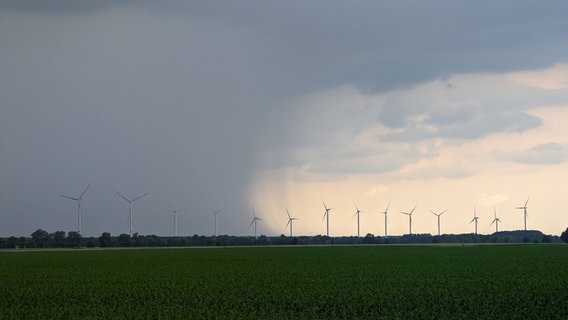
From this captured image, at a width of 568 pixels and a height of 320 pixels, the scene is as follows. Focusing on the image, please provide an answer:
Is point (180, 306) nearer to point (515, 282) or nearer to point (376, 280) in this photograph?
point (376, 280)

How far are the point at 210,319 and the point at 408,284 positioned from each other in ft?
71.2

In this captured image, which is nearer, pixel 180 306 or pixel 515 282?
pixel 180 306

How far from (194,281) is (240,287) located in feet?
22.3

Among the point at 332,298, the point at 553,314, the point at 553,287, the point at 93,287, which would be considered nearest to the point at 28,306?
the point at 93,287

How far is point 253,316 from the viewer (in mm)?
36500

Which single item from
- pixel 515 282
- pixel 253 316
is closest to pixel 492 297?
pixel 515 282

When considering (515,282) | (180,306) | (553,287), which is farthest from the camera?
(515,282)

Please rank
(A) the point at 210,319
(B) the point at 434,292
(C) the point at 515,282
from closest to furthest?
(A) the point at 210,319, (B) the point at 434,292, (C) the point at 515,282

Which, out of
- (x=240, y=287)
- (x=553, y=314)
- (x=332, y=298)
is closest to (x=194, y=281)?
(x=240, y=287)

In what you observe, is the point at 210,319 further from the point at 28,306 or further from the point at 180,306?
the point at 28,306

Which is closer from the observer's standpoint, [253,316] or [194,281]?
[253,316]

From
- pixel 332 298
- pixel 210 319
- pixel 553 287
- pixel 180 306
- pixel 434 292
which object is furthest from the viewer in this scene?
pixel 553 287

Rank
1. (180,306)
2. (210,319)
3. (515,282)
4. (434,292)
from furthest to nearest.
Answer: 1. (515,282)
2. (434,292)
3. (180,306)
4. (210,319)

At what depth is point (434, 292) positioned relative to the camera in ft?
158
